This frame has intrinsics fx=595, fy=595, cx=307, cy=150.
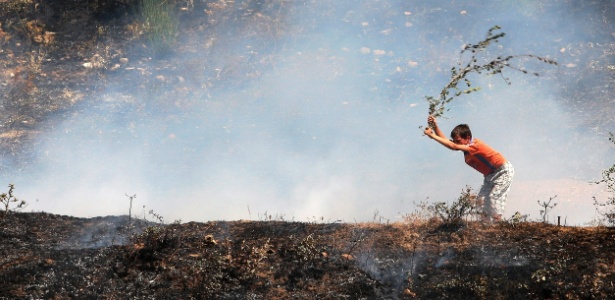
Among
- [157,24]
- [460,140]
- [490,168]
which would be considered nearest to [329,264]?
[460,140]

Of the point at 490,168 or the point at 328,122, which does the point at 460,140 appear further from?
the point at 328,122

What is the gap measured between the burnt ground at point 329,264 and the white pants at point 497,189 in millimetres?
749

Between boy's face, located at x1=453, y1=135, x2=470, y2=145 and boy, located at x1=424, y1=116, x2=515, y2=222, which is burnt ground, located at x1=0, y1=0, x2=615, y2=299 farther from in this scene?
boy's face, located at x1=453, y1=135, x2=470, y2=145

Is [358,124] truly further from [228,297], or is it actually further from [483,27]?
[228,297]

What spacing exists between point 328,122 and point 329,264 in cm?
769

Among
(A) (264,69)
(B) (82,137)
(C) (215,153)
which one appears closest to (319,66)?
(A) (264,69)

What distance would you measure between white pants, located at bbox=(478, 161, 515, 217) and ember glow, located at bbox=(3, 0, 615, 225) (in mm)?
3643

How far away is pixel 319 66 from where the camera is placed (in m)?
13.9

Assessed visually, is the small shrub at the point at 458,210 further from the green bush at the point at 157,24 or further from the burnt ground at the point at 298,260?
the green bush at the point at 157,24

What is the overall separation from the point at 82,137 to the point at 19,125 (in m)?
1.20

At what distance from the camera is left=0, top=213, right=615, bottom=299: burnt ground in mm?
4516

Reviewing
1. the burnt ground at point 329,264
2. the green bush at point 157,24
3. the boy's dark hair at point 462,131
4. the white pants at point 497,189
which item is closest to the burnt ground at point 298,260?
the burnt ground at point 329,264

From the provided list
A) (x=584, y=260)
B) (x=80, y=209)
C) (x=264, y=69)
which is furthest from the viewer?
(x=264, y=69)

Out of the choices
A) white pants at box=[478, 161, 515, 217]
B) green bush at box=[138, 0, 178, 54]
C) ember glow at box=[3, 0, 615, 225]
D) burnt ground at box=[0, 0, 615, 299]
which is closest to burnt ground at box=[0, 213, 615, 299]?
burnt ground at box=[0, 0, 615, 299]
